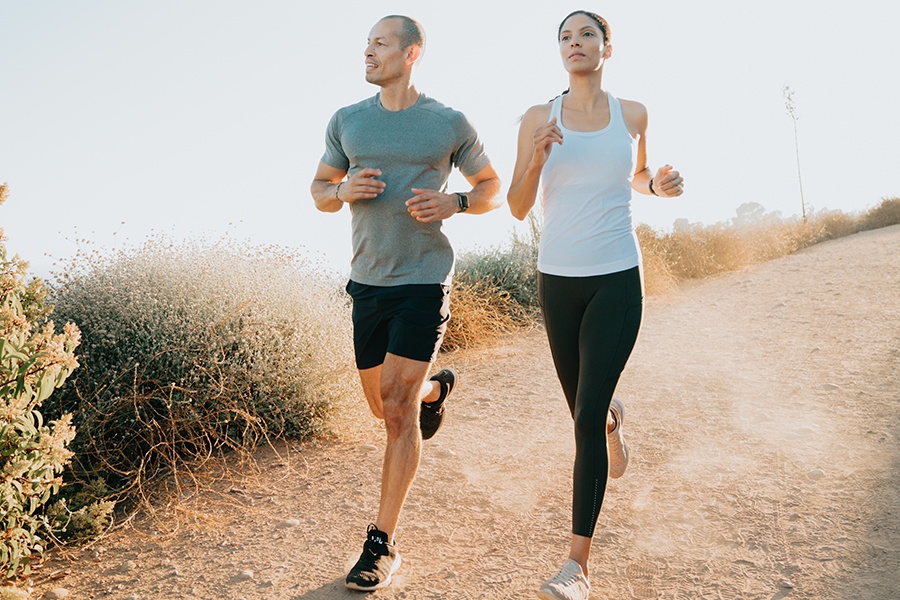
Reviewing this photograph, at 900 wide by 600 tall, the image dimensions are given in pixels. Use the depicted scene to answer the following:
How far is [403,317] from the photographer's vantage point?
3.59 meters

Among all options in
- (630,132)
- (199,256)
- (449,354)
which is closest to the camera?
(630,132)

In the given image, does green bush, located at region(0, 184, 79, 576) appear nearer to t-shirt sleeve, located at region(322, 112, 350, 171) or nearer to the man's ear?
t-shirt sleeve, located at region(322, 112, 350, 171)

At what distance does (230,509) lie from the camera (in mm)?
4516

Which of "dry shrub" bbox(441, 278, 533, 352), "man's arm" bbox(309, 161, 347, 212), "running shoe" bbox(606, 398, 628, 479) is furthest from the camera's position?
"dry shrub" bbox(441, 278, 533, 352)

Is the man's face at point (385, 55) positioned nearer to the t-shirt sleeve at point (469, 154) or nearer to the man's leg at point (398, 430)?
the t-shirt sleeve at point (469, 154)

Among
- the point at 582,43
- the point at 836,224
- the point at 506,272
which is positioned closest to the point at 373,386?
the point at 582,43

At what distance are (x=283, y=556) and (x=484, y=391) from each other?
3540 mm

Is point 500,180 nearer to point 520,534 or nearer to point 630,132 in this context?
point 630,132

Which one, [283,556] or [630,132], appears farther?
[283,556]

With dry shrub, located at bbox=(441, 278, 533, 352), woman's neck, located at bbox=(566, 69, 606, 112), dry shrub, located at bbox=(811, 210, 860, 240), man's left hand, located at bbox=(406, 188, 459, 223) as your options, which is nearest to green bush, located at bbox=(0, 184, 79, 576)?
man's left hand, located at bbox=(406, 188, 459, 223)

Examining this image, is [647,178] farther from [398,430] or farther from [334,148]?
[398,430]

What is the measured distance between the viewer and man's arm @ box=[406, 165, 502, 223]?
11.3 feet

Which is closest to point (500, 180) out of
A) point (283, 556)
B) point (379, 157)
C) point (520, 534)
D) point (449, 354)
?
point (379, 157)

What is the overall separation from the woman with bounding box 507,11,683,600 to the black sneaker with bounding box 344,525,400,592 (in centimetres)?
83
